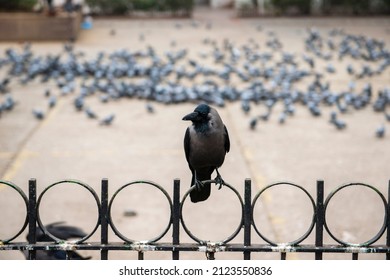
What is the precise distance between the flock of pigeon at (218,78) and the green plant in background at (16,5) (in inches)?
132

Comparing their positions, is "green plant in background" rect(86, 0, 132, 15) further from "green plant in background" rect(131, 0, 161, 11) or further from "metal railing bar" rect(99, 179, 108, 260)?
"metal railing bar" rect(99, 179, 108, 260)

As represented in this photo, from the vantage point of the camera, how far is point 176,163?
6914 mm

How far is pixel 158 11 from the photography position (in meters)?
23.4

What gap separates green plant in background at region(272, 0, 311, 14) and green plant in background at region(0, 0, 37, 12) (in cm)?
867

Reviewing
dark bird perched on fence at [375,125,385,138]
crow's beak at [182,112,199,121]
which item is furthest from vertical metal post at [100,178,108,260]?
dark bird perched on fence at [375,125,385,138]

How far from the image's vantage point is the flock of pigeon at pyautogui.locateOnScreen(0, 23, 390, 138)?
9391mm

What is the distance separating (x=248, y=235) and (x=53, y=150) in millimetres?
5055

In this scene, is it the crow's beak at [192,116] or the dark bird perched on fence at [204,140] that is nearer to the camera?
the crow's beak at [192,116]

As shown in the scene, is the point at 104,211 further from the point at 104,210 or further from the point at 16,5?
Result: the point at 16,5

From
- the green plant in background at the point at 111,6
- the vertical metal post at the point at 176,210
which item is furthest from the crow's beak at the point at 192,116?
the green plant in background at the point at 111,6

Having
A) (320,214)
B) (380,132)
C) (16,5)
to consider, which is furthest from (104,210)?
(16,5)

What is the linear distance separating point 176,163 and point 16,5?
12.2 meters

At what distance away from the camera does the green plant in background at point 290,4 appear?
22.3 m

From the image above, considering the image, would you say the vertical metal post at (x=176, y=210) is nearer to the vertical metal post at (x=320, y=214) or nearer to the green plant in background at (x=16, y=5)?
the vertical metal post at (x=320, y=214)
